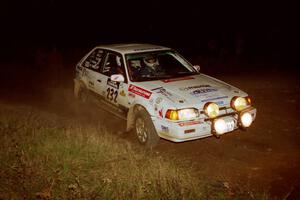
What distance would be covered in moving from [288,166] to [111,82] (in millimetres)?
3419

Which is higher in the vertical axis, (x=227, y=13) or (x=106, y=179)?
(x=227, y=13)

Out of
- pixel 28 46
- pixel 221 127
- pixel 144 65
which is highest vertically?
pixel 144 65

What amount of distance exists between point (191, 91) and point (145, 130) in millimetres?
988

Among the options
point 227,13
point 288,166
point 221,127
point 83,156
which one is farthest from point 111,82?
point 227,13

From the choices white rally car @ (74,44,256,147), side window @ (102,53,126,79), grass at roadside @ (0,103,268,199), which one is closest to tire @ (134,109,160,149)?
white rally car @ (74,44,256,147)

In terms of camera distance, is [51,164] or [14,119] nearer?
[51,164]

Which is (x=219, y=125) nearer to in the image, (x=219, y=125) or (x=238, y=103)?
(x=219, y=125)

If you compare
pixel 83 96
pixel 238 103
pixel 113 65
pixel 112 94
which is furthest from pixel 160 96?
pixel 83 96

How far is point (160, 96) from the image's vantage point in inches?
242

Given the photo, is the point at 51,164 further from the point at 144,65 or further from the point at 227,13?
the point at 227,13

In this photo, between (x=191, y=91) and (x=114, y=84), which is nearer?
(x=191, y=91)

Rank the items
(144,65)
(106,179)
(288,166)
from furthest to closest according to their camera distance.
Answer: (144,65)
(288,166)
(106,179)

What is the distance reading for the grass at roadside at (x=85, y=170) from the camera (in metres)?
4.74

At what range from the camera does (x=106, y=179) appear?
201 inches
